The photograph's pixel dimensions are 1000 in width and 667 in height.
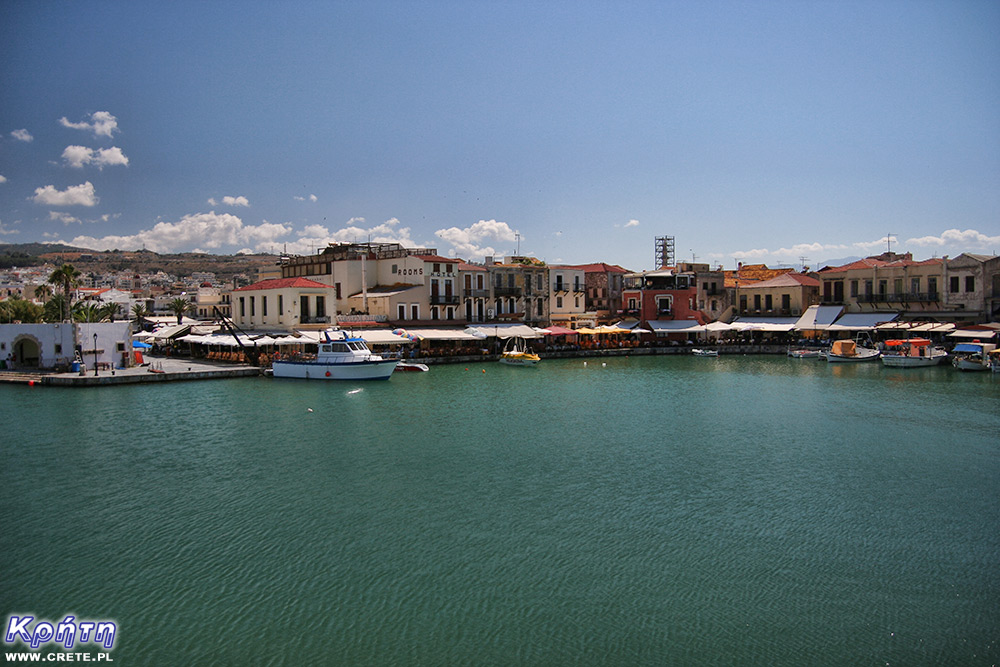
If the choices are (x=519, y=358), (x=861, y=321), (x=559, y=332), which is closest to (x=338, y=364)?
(x=519, y=358)

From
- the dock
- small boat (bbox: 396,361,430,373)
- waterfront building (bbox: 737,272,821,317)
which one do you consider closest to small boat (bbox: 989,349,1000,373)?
waterfront building (bbox: 737,272,821,317)

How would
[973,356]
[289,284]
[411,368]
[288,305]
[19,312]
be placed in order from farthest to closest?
[19,312] → [289,284] → [288,305] → [411,368] → [973,356]

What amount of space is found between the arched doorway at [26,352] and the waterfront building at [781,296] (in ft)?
171

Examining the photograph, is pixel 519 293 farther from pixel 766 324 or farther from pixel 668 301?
pixel 766 324

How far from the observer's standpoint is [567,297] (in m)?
57.8

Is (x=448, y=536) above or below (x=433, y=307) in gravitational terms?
below

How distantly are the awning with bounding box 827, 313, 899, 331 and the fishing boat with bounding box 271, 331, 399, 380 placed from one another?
33574mm

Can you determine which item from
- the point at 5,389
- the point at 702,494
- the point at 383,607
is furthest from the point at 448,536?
the point at 5,389

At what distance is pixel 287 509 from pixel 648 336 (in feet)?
147

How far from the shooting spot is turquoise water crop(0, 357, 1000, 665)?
9.77 meters

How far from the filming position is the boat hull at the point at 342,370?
36.3 m

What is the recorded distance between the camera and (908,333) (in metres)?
47.8

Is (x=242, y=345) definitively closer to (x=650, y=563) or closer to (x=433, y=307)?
(x=433, y=307)

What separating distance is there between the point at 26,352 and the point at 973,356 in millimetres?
57499
